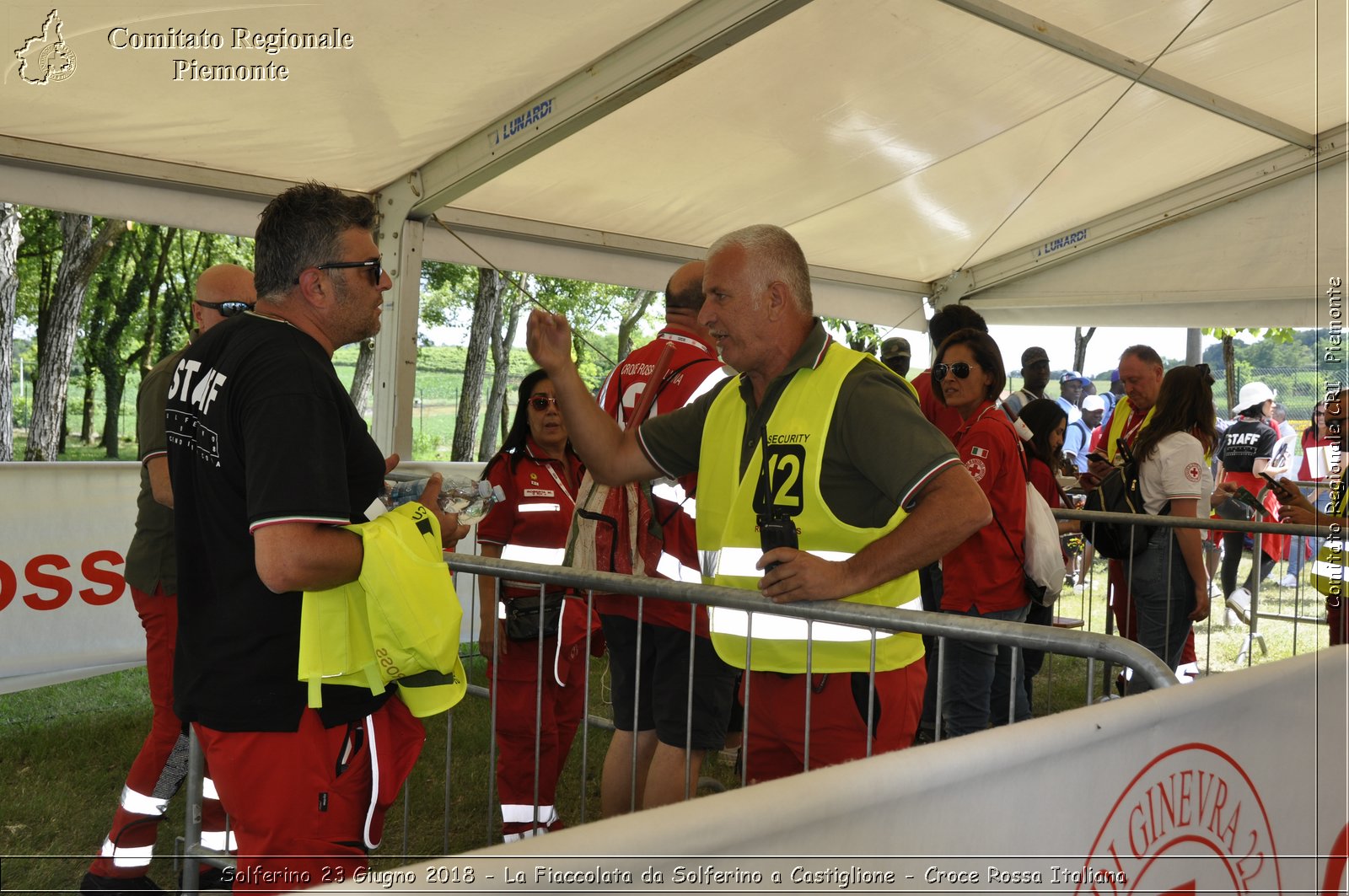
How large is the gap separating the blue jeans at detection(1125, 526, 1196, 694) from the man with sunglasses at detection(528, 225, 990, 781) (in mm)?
3505

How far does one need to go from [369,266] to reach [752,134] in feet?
18.7

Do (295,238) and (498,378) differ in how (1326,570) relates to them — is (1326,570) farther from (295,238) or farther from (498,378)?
(498,378)

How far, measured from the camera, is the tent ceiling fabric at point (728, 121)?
577 cm

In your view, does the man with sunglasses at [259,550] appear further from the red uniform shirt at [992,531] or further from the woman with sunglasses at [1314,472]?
the woman with sunglasses at [1314,472]

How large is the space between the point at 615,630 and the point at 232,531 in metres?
1.71

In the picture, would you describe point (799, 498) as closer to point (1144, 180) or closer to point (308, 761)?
point (308, 761)

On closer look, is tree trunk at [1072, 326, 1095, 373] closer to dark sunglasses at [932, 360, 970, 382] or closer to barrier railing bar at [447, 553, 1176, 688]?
dark sunglasses at [932, 360, 970, 382]

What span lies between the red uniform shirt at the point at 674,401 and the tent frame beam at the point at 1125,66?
335 centimetres

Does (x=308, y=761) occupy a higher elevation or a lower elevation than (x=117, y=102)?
lower

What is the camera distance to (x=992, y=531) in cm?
453

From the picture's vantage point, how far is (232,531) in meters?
2.14

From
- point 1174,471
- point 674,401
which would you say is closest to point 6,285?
point 674,401

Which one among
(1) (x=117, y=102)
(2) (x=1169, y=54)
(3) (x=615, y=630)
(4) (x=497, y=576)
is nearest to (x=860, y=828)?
(4) (x=497, y=576)

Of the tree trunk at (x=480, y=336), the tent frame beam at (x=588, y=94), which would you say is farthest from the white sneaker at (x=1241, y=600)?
the tree trunk at (x=480, y=336)
